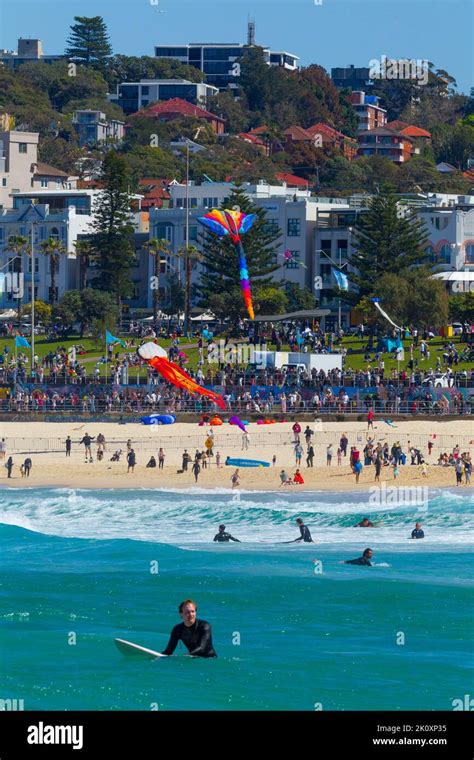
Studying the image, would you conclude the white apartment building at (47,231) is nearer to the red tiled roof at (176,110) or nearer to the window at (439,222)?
the window at (439,222)

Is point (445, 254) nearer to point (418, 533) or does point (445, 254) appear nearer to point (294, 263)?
point (294, 263)

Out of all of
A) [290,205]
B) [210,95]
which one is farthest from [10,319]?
[210,95]

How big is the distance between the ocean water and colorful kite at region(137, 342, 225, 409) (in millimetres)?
11711

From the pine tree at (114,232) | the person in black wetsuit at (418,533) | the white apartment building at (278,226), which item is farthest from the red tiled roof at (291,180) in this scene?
the person in black wetsuit at (418,533)

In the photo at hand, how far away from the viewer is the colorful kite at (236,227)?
70.9 m

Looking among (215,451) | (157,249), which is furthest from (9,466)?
(157,249)

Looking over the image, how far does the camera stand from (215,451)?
45.5 meters

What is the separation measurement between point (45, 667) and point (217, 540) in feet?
36.5

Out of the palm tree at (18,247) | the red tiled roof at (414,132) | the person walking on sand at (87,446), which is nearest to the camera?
the person walking on sand at (87,446)

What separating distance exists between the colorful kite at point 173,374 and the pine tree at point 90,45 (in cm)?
11545

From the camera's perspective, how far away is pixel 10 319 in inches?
3216

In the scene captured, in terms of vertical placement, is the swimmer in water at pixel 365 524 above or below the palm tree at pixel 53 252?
below

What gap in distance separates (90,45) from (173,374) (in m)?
118
